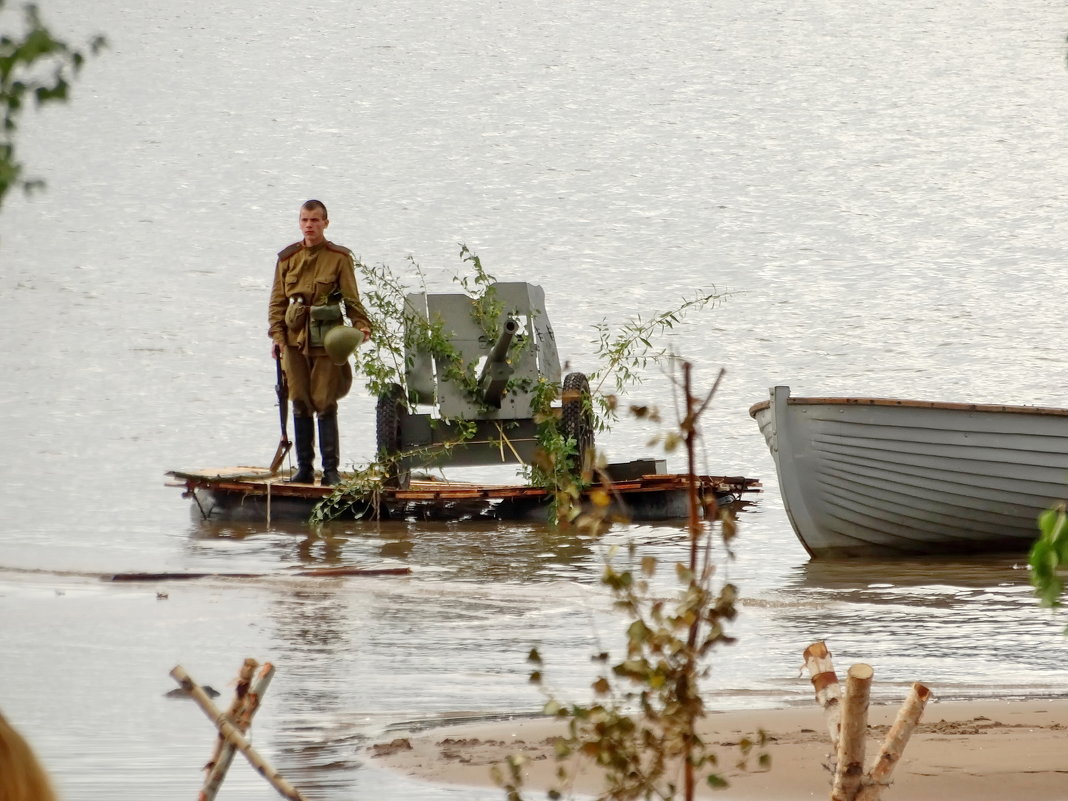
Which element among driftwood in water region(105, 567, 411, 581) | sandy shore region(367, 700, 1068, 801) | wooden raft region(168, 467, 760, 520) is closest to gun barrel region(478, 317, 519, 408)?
wooden raft region(168, 467, 760, 520)

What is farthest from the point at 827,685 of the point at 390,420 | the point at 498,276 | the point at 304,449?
the point at 498,276

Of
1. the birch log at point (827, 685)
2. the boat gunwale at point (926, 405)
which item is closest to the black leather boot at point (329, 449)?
the boat gunwale at point (926, 405)

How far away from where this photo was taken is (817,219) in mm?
57531

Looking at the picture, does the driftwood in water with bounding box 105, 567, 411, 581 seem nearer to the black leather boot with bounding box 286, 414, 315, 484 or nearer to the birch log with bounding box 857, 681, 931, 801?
the black leather boot with bounding box 286, 414, 315, 484

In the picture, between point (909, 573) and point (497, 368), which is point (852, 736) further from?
point (497, 368)

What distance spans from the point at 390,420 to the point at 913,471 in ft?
13.0

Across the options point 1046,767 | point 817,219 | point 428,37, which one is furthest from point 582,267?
point 1046,767

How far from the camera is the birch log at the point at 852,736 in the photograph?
15.6 feet

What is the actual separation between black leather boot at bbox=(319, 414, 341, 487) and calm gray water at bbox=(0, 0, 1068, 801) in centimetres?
38

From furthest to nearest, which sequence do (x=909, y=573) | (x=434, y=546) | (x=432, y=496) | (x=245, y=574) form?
(x=432, y=496), (x=434, y=546), (x=909, y=573), (x=245, y=574)

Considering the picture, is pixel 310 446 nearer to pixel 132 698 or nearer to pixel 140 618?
pixel 140 618

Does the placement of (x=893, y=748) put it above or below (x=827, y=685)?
below

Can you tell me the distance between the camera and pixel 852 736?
4.86 m

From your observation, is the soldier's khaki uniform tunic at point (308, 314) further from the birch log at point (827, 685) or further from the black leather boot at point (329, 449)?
the birch log at point (827, 685)
